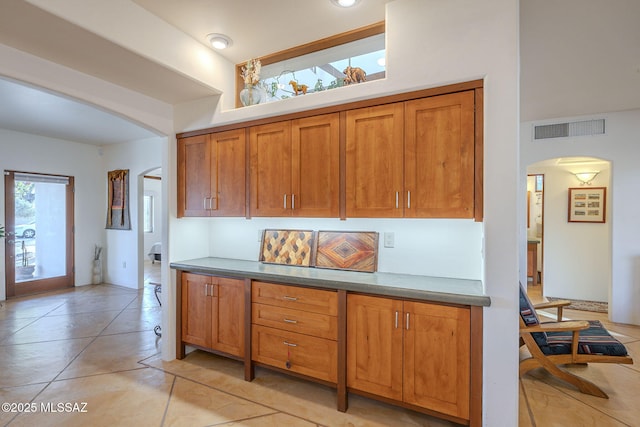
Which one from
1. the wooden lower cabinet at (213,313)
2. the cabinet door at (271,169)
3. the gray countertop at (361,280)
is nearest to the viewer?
the gray countertop at (361,280)

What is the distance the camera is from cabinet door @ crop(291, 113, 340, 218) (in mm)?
2516

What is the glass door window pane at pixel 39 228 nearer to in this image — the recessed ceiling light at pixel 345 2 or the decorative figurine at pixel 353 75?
the decorative figurine at pixel 353 75

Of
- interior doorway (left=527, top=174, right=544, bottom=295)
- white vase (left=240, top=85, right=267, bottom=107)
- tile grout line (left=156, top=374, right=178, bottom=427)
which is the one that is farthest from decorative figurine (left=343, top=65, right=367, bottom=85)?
interior doorway (left=527, top=174, right=544, bottom=295)

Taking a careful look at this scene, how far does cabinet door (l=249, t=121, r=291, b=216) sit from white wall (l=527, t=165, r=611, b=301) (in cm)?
501

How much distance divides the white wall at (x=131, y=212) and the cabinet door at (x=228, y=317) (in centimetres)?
381

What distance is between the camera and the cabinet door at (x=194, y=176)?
3.14 m

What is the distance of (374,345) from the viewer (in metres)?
2.25

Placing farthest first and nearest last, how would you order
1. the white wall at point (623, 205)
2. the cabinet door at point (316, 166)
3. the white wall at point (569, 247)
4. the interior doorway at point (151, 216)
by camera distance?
the interior doorway at point (151, 216), the white wall at point (569, 247), the white wall at point (623, 205), the cabinet door at point (316, 166)

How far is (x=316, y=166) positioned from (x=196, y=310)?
1833 millimetres

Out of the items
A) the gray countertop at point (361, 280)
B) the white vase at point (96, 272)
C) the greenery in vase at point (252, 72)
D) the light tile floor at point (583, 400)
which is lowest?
the light tile floor at point (583, 400)

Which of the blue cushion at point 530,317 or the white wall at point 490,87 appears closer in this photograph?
the white wall at point 490,87

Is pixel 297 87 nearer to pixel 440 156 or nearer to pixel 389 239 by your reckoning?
pixel 440 156

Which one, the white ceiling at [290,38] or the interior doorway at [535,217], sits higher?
the white ceiling at [290,38]

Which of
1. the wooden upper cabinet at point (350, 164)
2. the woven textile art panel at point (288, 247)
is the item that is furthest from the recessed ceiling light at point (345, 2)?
the woven textile art panel at point (288, 247)
